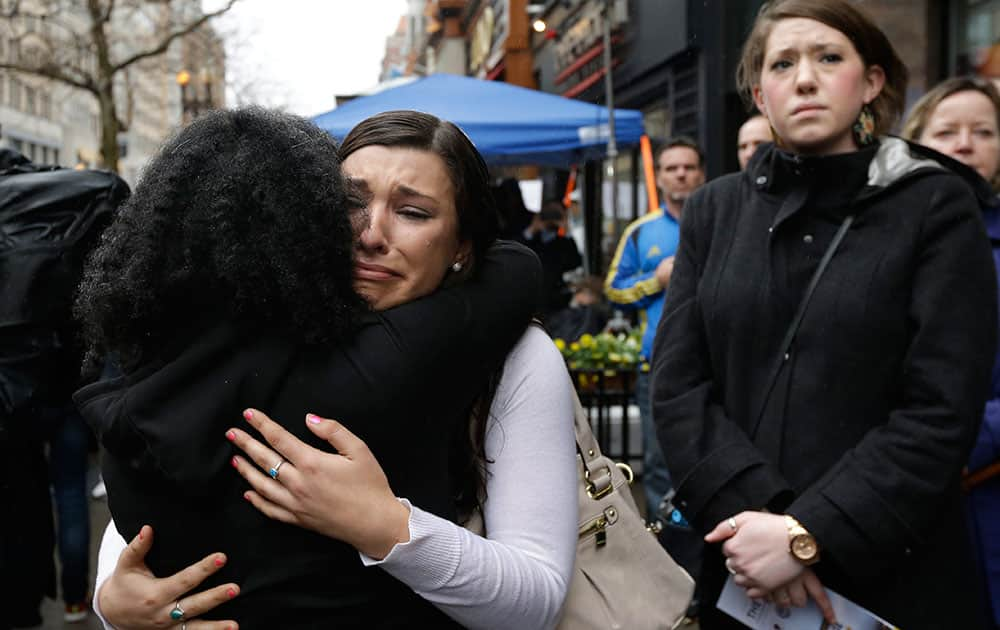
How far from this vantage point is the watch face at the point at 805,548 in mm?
2062

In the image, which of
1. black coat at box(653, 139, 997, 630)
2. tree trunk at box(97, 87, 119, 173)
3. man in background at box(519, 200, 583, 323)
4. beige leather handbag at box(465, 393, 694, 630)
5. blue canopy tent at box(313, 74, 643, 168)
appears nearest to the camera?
beige leather handbag at box(465, 393, 694, 630)

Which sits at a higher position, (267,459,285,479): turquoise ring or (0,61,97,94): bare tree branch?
(0,61,97,94): bare tree branch

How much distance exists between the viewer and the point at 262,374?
147cm

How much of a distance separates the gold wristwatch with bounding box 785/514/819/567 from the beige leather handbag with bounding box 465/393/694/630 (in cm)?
30

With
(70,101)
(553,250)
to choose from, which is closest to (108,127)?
(553,250)

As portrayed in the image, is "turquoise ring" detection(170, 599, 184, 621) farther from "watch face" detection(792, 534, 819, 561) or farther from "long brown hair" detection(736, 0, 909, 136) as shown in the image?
"long brown hair" detection(736, 0, 909, 136)

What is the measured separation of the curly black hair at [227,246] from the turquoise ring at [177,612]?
36 centimetres

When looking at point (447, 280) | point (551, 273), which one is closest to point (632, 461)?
point (551, 273)

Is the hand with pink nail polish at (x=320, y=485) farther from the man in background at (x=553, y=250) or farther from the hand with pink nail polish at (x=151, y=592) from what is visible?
the man in background at (x=553, y=250)

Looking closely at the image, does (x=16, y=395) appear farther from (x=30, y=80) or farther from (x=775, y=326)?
(x=30, y=80)

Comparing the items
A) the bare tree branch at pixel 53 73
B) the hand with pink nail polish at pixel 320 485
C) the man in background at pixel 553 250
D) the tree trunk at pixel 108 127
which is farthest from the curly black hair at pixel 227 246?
the bare tree branch at pixel 53 73

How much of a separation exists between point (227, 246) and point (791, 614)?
4.74ft

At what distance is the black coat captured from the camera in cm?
205

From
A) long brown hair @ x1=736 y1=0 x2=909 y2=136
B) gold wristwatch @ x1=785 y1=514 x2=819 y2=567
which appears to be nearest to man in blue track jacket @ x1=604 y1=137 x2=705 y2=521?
long brown hair @ x1=736 y1=0 x2=909 y2=136
